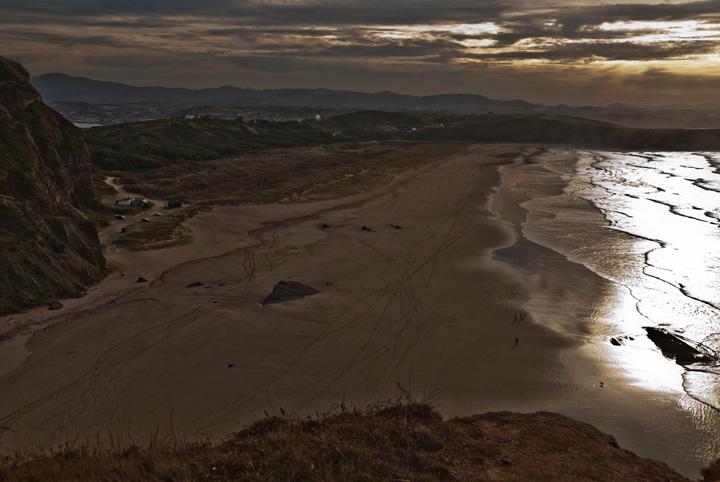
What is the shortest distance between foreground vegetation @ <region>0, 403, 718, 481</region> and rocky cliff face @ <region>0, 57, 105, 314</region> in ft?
36.9

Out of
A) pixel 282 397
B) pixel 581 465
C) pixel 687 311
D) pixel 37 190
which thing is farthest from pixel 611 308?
pixel 37 190

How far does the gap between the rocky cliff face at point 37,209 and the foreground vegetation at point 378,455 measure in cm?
1124

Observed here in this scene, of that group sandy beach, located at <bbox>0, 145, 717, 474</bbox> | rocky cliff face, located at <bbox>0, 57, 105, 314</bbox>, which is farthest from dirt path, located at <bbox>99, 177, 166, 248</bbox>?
sandy beach, located at <bbox>0, 145, 717, 474</bbox>

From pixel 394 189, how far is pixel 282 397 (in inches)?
1530

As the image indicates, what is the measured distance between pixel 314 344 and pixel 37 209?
14.8m

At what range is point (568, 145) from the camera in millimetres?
121438

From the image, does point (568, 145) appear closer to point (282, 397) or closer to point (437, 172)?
Result: point (437, 172)

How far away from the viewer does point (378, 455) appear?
31.6 ft

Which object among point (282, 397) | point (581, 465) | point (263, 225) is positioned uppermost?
point (581, 465)

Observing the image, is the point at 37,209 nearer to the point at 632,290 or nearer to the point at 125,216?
the point at 125,216

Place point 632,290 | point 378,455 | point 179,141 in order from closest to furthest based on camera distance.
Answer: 1. point 378,455
2. point 632,290
3. point 179,141

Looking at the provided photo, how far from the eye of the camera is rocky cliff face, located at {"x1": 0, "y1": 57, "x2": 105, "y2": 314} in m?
19.9

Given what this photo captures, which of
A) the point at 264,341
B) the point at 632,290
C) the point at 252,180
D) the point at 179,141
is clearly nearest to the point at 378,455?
the point at 264,341

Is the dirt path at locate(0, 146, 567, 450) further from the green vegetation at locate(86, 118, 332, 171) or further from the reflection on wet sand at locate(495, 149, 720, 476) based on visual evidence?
the green vegetation at locate(86, 118, 332, 171)
